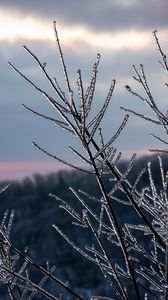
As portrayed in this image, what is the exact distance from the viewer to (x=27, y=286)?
3699mm

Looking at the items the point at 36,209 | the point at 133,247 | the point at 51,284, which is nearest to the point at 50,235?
Result: the point at 36,209

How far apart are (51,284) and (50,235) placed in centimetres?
1001

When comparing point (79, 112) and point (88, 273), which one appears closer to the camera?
point (79, 112)

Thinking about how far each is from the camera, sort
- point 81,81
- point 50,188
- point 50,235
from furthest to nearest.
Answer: point 50,235, point 50,188, point 81,81

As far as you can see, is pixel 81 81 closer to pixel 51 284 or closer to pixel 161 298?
pixel 161 298

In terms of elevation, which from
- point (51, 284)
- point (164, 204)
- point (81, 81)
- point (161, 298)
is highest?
point (81, 81)

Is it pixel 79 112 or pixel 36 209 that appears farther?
pixel 36 209

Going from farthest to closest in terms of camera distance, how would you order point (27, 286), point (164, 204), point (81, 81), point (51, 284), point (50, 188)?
1. point (50, 188)
2. point (51, 284)
3. point (164, 204)
4. point (27, 286)
5. point (81, 81)

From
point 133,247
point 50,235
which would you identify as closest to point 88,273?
point 50,235

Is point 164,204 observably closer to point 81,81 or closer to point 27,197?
point 81,81

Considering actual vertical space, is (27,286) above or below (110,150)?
below

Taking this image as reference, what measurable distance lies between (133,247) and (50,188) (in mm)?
58492

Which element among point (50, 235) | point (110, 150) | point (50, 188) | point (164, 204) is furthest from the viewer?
point (50, 235)

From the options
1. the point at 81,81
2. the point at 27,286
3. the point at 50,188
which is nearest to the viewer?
the point at 81,81
